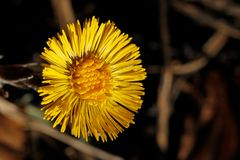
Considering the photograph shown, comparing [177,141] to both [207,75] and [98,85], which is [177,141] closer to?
[207,75]

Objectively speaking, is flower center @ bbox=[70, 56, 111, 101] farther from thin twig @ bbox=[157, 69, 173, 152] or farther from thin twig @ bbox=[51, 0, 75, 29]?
thin twig @ bbox=[157, 69, 173, 152]

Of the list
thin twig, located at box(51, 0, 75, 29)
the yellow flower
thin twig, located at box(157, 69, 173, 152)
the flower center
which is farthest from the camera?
thin twig, located at box(157, 69, 173, 152)

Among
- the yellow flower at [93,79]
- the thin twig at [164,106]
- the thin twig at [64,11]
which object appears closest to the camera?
the yellow flower at [93,79]

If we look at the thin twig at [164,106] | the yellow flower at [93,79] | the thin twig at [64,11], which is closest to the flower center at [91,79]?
the yellow flower at [93,79]

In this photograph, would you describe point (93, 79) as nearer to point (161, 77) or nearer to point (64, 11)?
point (64, 11)

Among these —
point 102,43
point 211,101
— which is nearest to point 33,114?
point 102,43

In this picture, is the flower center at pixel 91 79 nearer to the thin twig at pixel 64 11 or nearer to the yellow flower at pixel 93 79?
the yellow flower at pixel 93 79

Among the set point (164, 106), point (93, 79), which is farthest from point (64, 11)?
point (164, 106)

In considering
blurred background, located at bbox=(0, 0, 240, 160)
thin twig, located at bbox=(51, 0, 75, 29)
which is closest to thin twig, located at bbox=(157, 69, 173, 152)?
blurred background, located at bbox=(0, 0, 240, 160)
